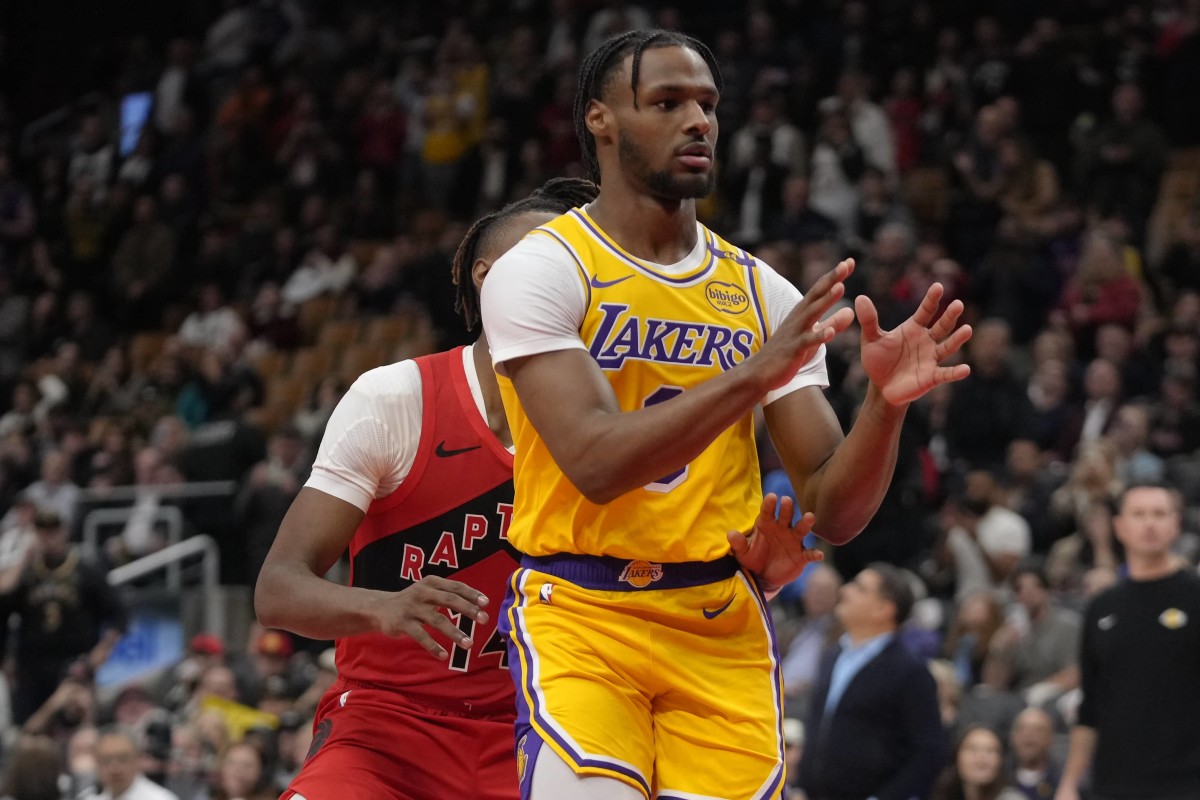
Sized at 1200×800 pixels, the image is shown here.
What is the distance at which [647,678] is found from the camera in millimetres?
3605

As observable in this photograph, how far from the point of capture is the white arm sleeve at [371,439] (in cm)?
443

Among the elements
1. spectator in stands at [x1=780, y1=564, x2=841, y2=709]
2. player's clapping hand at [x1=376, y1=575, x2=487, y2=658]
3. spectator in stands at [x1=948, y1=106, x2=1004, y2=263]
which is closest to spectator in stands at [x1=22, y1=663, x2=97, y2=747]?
spectator in stands at [x1=780, y1=564, x2=841, y2=709]

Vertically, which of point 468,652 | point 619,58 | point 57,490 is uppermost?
point 619,58

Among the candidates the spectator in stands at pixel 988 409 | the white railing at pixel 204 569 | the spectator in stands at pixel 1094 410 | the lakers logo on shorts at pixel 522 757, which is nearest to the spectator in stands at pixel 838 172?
the spectator in stands at pixel 988 409

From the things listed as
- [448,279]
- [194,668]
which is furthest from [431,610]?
[448,279]

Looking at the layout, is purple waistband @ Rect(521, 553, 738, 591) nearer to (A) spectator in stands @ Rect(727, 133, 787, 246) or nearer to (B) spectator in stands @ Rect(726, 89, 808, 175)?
(A) spectator in stands @ Rect(727, 133, 787, 246)

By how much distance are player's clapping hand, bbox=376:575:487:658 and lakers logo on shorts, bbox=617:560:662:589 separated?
290 millimetres

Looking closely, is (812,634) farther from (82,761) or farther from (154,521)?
(154,521)

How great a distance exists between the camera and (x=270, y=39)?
20844mm

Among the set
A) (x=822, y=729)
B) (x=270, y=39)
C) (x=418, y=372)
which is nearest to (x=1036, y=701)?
(x=822, y=729)

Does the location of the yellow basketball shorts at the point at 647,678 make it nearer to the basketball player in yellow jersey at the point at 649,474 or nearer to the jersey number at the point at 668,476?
the basketball player in yellow jersey at the point at 649,474

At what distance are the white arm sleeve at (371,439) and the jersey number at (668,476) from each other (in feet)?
3.30

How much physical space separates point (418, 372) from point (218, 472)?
1034cm

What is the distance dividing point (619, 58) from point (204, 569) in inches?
435
